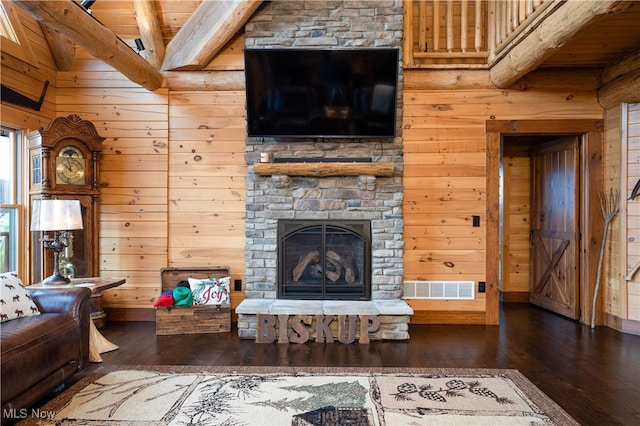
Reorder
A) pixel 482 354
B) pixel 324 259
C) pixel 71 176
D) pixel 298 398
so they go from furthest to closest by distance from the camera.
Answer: pixel 324 259, pixel 71 176, pixel 482 354, pixel 298 398

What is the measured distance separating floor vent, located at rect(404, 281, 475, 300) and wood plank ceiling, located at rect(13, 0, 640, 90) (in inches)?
82.8

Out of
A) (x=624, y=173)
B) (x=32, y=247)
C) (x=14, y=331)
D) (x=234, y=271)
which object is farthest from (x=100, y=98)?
(x=624, y=173)

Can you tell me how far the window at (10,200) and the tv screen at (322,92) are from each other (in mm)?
2219

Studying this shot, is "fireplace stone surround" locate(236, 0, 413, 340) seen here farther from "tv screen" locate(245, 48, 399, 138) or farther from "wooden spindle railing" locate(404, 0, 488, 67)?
"wooden spindle railing" locate(404, 0, 488, 67)

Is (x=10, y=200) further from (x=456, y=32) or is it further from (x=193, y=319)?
(x=456, y=32)

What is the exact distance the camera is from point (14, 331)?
2.15 m

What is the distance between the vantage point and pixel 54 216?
301 cm

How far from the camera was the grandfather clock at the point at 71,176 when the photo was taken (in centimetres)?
359

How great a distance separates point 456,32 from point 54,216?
4.47 meters

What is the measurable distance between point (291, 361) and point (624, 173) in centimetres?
367

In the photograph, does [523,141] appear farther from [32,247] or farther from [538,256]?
[32,247]

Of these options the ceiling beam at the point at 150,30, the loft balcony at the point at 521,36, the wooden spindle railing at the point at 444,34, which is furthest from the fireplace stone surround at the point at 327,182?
the ceiling beam at the point at 150,30

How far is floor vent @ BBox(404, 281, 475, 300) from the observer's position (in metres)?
4.04

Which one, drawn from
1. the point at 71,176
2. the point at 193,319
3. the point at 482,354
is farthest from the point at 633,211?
the point at 71,176
